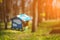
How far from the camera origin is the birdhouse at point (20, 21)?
1.66m

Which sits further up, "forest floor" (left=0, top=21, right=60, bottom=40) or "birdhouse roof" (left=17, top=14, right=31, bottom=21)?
"birdhouse roof" (left=17, top=14, right=31, bottom=21)

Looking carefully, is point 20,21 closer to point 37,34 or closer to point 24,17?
point 24,17

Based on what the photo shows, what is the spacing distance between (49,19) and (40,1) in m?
0.20

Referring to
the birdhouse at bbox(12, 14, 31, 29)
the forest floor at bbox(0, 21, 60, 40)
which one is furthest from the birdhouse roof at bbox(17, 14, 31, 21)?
the forest floor at bbox(0, 21, 60, 40)

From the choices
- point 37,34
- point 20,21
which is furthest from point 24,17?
point 37,34

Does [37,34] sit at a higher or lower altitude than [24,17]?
lower

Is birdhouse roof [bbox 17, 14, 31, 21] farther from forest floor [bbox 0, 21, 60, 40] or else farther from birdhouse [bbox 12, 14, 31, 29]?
forest floor [bbox 0, 21, 60, 40]

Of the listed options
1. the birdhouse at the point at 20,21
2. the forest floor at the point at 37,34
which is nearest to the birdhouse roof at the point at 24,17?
the birdhouse at the point at 20,21

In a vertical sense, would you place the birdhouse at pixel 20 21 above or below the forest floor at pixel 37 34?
above

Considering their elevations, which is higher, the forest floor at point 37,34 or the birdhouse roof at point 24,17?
the birdhouse roof at point 24,17

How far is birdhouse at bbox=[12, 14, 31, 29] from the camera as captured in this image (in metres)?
1.66

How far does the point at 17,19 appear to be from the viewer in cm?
167

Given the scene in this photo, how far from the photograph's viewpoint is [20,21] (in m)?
1.67

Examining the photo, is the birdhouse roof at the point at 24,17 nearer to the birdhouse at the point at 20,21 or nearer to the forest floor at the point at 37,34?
the birdhouse at the point at 20,21
